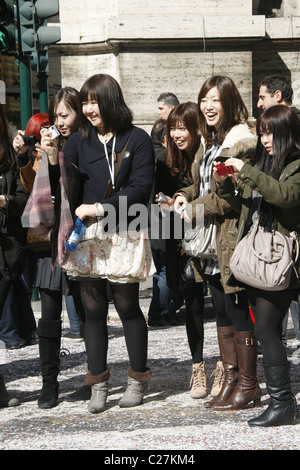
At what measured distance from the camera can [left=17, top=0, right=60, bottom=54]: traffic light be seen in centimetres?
1017

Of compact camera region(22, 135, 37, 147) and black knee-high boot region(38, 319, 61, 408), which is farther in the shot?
black knee-high boot region(38, 319, 61, 408)

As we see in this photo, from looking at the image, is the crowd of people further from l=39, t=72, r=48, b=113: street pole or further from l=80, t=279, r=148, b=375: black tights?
l=39, t=72, r=48, b=113: street pole

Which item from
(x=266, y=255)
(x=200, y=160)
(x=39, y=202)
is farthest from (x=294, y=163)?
(x=39, y=202)

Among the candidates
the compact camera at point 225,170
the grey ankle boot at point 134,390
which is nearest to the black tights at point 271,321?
the compact camera at point 225,170

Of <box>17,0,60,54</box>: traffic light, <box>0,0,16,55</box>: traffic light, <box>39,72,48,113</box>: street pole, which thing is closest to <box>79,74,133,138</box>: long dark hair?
<box>0,0,16,55</box>: traffic light

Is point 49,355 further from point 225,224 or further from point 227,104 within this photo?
point 227,104

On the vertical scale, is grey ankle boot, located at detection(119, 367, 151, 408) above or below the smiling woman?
below

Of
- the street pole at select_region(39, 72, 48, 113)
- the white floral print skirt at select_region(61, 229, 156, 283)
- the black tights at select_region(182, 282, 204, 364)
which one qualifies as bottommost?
the black tights at select_region(182, 282, 204, 364)

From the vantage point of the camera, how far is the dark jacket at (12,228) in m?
5.67

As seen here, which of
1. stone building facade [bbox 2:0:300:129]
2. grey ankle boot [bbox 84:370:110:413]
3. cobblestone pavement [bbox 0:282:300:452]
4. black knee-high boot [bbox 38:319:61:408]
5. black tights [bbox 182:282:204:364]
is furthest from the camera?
stone building facade [bbox 2:0:300:129]

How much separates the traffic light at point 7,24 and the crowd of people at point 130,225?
4032 mm

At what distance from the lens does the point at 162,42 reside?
12.2 metres

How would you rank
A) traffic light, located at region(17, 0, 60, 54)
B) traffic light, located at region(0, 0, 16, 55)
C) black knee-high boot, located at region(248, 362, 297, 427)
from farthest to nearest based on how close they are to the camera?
traffic light, located at region(17, 0, 60, 54) < traffic light, located at region(0, 0, 16, 55) < black knee-high boot, located at region(248, 362, 297, 427)
